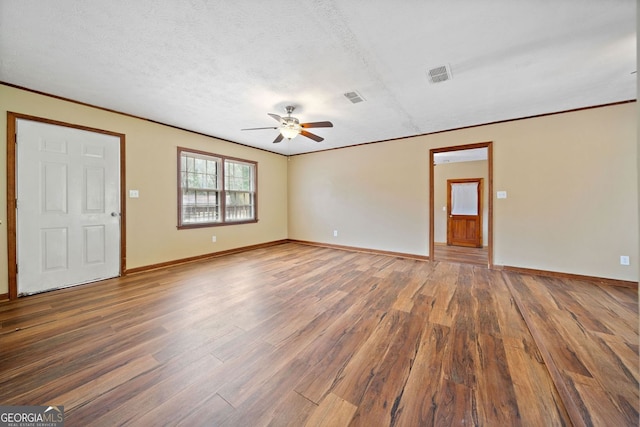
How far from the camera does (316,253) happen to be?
5336mm

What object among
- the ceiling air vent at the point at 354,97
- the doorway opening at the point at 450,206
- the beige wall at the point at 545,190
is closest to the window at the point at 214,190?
the beige wall at the point at 545,190

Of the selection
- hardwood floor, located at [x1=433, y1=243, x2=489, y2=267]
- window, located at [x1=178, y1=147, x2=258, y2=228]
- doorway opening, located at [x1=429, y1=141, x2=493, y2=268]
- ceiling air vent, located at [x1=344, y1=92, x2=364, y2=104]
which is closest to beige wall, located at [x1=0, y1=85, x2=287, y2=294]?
window, located at [x1=178, y1=147, x2=258, y2=228]

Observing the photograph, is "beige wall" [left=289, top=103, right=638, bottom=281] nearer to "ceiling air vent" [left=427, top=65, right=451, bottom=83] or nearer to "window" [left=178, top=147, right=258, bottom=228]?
"ceiling air vent" [left=427, top=65, right=451, bottom=83]

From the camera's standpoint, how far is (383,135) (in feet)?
15.7

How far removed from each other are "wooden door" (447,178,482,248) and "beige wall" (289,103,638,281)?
296cm

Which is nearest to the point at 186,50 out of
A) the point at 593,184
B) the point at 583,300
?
the point at 583,300

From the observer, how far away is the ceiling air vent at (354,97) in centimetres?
301

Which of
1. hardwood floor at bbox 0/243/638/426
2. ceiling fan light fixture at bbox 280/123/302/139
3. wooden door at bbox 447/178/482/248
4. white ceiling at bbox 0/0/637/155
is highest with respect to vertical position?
white ceiling at bbox 0/0/637/155

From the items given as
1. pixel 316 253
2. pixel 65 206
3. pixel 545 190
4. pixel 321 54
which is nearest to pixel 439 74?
pixel 321 54

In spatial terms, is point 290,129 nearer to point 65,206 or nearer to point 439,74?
point 439,74

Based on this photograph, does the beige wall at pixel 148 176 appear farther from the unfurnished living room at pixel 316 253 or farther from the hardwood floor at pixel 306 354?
the hardwood floor at pixel 306 354

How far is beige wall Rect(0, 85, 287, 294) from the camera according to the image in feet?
9.34

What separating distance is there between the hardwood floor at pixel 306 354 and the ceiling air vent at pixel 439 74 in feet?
8.51

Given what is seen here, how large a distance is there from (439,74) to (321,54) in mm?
1358
